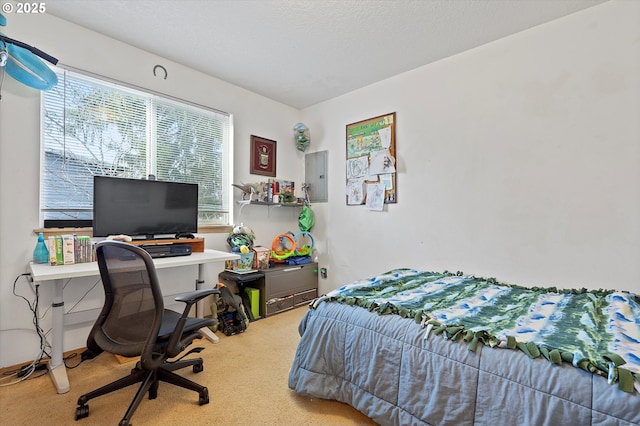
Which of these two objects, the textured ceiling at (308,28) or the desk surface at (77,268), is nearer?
the desk surface at (77,268)

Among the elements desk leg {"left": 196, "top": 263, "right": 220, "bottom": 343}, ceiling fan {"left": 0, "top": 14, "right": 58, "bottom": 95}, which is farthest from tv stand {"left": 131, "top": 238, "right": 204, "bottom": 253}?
ceiling fan {"left": 0, "top": 14, "right": 58, "bottom": 95}

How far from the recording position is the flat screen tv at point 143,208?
2.32m

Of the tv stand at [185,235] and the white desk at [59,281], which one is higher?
the tv stand at [185,235]

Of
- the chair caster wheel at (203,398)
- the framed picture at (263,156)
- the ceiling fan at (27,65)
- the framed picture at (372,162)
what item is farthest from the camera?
the framed picture at (263,156)

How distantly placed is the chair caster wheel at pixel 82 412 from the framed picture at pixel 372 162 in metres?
2.84

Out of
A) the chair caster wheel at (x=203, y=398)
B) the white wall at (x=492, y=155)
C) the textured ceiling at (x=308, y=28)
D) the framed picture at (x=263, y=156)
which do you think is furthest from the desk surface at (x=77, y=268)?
the textured ceiling at (x=308, y=28)

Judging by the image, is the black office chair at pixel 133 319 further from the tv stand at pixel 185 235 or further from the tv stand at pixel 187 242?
the tv stand at pixel 185 235

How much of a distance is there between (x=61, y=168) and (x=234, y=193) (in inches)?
60.9

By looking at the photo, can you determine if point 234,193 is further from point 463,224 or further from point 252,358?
point 463,224

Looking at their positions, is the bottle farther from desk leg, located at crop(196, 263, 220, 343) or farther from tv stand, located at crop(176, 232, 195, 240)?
desk leg, located at crop(196, 263, 220, 343)

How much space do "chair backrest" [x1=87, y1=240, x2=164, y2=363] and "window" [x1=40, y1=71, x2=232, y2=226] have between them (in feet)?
4.07

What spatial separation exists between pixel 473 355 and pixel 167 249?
232cm

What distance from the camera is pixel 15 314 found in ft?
7.10

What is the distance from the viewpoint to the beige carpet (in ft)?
5.29
